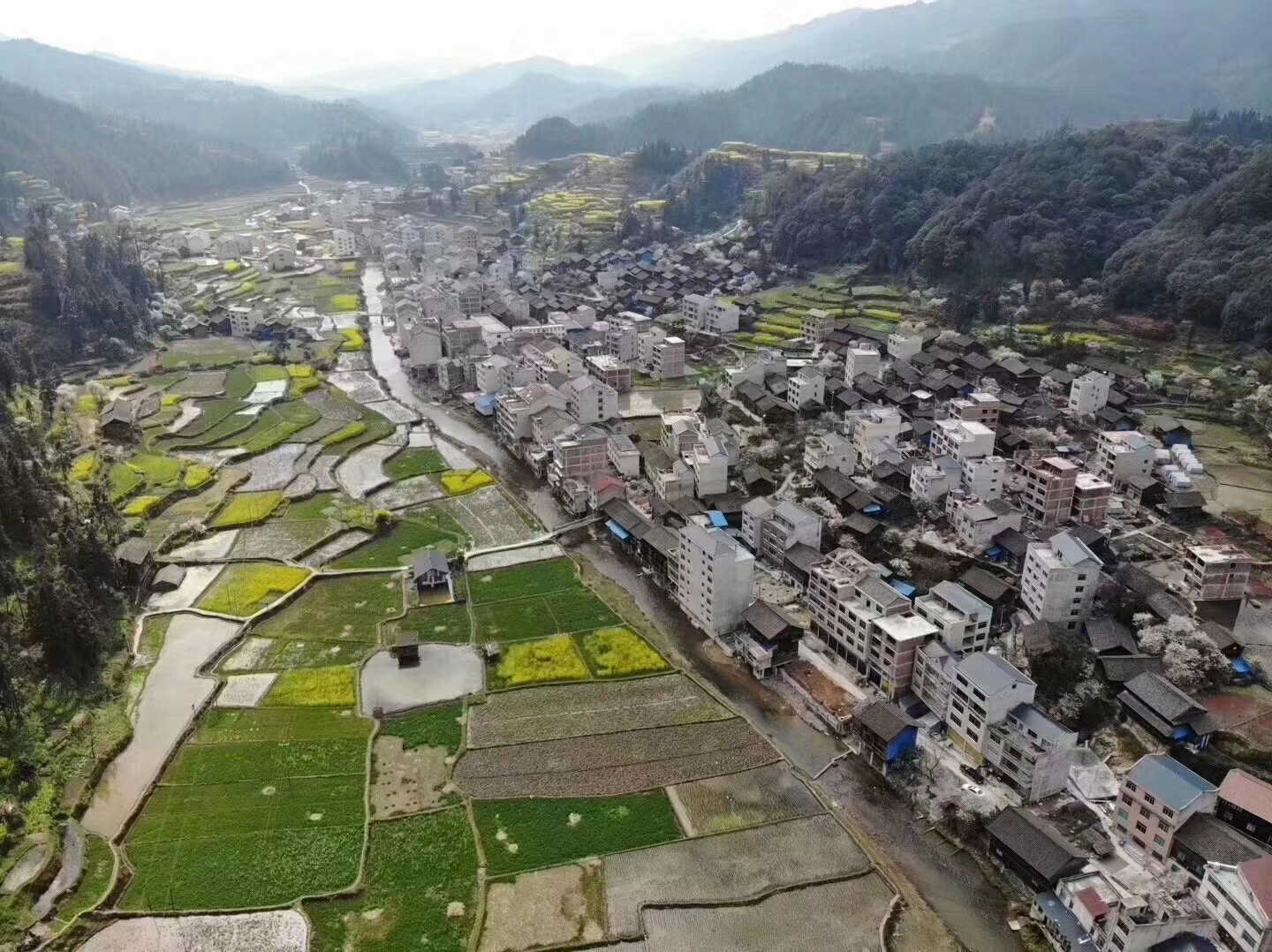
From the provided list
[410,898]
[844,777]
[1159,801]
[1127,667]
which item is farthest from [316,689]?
[1127,667]

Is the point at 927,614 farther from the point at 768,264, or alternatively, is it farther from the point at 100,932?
the point at 768,264

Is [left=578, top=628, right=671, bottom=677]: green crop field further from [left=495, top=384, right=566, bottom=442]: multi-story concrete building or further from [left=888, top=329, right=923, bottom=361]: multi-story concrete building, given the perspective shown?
[left=888, top=329, right=923, bottom=361]: multi-story concrete building

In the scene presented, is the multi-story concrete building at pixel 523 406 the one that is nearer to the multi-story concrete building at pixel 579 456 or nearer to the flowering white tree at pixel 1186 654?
the multi-story concrete building at pixel 579 456

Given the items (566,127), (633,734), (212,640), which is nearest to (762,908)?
(633,734)

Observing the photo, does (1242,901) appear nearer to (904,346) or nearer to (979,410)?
(979,410)

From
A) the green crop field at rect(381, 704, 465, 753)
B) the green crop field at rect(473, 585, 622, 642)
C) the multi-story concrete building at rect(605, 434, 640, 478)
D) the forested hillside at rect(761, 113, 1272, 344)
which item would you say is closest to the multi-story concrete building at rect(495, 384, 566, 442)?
the multi-story concrete building at rect(605, 434, 640, 478)
